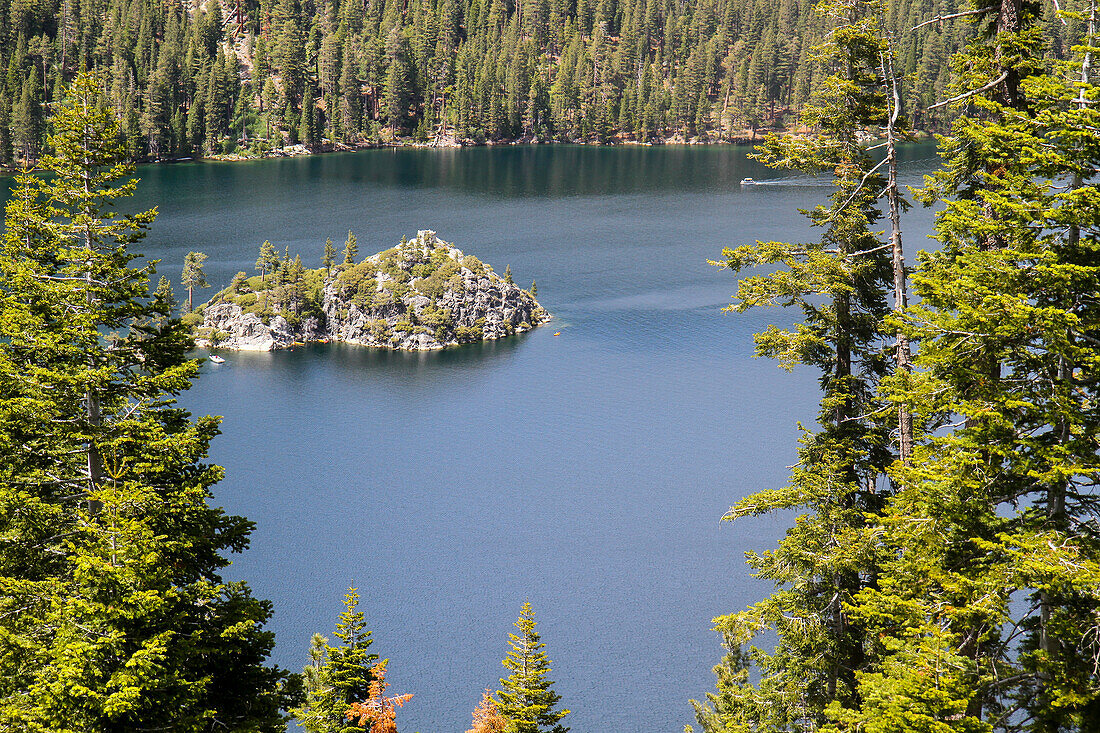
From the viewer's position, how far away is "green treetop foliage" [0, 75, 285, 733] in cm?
1577

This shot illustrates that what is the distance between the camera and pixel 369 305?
10156 cm

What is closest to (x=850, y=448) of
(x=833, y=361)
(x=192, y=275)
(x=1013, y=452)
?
(x=833, y=361)

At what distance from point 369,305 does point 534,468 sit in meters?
38.6

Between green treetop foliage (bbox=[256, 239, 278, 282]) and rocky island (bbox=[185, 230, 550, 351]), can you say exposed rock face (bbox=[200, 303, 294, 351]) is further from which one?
green treetop foliage (bbox=[256, 239, 278, 282])

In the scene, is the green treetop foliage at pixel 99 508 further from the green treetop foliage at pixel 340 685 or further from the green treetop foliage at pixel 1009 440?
the green treetop foliage at pixel 1009 440

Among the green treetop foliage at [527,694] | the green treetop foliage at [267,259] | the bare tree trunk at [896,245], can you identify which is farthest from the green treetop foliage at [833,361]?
the green treetop foliage at [267,259]

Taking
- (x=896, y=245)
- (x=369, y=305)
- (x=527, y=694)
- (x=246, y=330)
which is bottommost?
(x=246, y=330)

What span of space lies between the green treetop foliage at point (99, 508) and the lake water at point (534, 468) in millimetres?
26380

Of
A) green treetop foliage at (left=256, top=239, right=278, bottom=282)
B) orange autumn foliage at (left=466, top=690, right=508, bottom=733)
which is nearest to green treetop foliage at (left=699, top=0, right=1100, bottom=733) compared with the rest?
orange autumn foliage at (left=466, top=690, right=508, bottom=733)

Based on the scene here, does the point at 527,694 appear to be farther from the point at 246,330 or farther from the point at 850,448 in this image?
the point at 246,330

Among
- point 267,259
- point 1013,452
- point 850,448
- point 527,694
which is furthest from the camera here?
point 267,259

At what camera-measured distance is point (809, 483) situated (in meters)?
20.1

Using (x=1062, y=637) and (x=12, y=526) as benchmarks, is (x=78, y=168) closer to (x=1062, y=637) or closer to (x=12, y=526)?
(x=12, y=526)

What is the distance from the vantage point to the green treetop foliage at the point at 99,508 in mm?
15773
